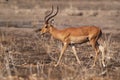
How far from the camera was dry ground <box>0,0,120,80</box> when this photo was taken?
11.6 meters

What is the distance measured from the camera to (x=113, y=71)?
12.5m

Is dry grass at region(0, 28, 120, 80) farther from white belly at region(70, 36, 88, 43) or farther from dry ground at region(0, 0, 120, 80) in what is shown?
white belly at region(70, 36, 88, 43)

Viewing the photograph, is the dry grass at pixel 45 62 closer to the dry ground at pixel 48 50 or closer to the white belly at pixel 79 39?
the dry ground at pixel 48 50

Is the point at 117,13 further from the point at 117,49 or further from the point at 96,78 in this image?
the point at 96,78

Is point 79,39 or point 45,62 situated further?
point 79,39

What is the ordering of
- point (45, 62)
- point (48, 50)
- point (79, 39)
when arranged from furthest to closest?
1. point (48, 50)
2. point (79, 39)
3. point (45, 62)

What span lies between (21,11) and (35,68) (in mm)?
Result: 17079

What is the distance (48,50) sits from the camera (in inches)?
606

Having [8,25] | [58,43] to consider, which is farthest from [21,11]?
[58,43]

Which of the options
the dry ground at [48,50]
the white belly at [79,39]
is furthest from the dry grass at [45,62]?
the white belly at [79,39]

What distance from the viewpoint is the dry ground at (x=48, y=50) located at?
1163cm

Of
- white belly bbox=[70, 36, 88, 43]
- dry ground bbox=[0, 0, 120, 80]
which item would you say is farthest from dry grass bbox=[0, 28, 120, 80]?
white belly bbox=[70, 36, 88, 43]

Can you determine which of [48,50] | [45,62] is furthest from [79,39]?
[48,50]

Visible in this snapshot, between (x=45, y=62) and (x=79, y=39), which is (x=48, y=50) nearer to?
(x=45, y=62)
